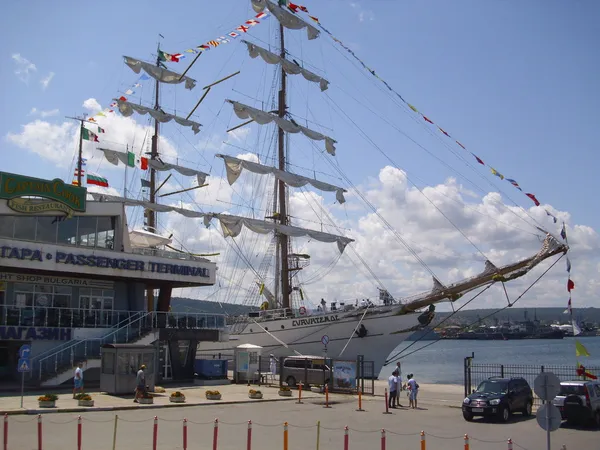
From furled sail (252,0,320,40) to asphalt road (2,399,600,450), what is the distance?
111ft

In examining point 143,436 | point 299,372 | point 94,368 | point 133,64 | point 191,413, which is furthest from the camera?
point 133,64

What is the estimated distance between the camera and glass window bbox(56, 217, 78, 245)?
31.9 m

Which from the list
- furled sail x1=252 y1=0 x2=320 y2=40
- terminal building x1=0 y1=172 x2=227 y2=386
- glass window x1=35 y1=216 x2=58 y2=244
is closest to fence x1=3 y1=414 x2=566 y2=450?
terminal building x1=0 y1=172 x2=227 y2=386

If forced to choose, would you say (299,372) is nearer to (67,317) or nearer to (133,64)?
(67,317)

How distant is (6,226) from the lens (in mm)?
29828

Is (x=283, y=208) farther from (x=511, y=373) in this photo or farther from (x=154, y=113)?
(x=511, y=373)

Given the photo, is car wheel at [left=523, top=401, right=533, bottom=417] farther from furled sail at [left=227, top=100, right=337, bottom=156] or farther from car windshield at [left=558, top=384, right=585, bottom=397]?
furled sail at [left=227, top=100, right=337, bottom=156]

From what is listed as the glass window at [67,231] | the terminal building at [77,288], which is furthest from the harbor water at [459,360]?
the glass window at [67,231]

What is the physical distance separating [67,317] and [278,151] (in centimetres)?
2654

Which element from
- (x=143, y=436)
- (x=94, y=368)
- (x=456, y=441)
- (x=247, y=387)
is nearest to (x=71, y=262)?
(x=94, y=368)

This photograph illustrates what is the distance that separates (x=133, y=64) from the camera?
53.4m

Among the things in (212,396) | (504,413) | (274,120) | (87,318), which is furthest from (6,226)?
(274,120)

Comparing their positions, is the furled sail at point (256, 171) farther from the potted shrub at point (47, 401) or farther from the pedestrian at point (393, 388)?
the potted shrub at point (47, 401)

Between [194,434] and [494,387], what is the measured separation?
10491mm
